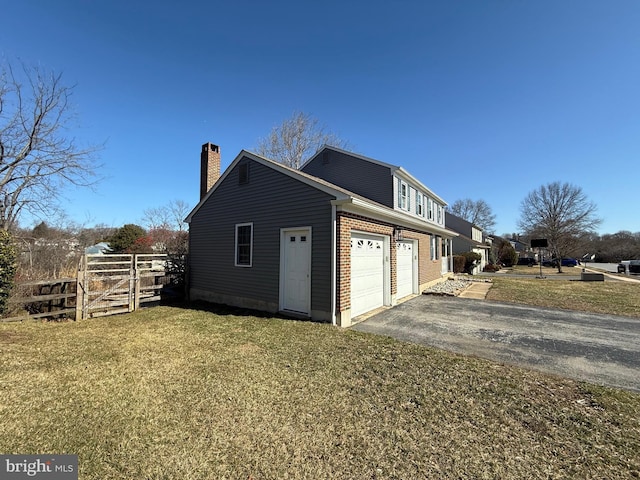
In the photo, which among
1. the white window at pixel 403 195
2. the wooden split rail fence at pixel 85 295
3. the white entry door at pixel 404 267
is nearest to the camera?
the wooden split rail fence at pixel 85 295

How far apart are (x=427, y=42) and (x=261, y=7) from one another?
19.6ft

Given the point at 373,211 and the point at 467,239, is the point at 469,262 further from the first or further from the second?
the point at 373,211

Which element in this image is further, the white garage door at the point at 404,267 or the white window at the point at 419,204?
the white window at the point at 419,204

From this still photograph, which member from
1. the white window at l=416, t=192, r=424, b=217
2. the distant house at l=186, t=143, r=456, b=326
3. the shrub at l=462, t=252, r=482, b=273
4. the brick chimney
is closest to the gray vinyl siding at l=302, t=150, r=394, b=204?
the distant house at l=186, t=143, r=456, b=326

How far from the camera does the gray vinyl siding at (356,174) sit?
12500mm

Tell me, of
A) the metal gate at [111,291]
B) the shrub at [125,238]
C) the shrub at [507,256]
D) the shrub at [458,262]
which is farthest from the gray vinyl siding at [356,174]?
the shrub at [507,256]

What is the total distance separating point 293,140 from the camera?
944 inches

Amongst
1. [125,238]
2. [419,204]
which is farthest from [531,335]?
[125,238]

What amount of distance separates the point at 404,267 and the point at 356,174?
495 cm

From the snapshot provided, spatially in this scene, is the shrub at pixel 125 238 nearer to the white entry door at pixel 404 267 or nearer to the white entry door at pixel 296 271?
the white entry door at pixel 296 271

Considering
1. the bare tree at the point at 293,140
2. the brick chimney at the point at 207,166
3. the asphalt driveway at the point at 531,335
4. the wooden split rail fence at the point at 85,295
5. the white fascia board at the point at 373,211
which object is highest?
the bare tree at the point at 293,140

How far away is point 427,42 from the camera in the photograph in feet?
33.5

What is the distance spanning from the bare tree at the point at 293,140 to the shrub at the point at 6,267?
18715mm

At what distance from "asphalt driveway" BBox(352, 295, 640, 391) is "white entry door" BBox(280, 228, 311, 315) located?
1842 mm
